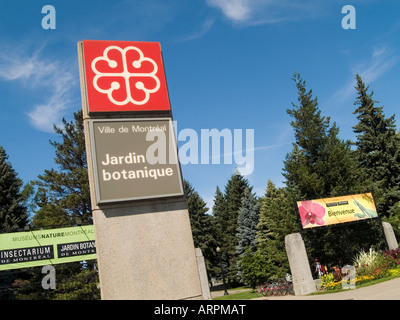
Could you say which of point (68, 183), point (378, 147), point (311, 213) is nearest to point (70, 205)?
point (68, 183)

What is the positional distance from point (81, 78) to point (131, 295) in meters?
4.11

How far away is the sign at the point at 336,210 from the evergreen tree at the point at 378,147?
14424mm

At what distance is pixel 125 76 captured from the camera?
21.1ft

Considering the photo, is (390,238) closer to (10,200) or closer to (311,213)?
(311,213)

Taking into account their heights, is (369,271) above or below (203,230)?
below

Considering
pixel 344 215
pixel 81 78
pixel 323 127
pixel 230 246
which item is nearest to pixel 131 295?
pixel 81 78

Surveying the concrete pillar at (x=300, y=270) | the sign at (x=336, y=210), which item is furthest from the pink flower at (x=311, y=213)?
the concrete pillar at (x=300, y=270)

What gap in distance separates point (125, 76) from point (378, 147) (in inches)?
1447

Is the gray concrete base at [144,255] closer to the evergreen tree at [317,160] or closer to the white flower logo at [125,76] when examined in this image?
the white flower logo at [125,76]

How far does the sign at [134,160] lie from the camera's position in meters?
5.83

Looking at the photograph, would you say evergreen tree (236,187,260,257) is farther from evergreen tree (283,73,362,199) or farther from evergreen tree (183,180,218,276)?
evergreen tree (283,73,362,199)

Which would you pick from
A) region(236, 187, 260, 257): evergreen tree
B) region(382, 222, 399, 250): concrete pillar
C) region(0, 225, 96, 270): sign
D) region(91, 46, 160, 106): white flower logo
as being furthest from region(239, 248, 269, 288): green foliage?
region(91, 46, 160, 106): white flower logo

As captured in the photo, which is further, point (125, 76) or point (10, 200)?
point (10, 200)

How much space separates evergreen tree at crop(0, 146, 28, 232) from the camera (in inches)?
1451
